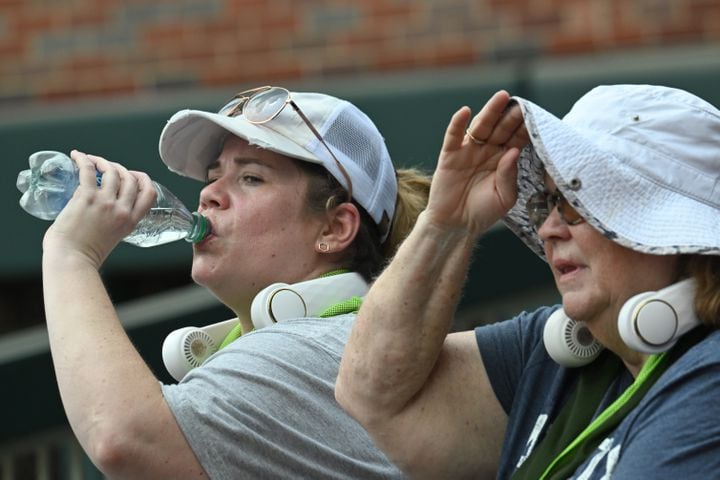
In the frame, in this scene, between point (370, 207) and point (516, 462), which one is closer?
point (516, 462)

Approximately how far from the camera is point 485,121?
2717 mm

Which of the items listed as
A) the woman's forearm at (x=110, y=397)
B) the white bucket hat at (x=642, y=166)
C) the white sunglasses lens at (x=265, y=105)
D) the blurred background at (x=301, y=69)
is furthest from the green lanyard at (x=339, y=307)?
the blurred background at (x=301, y=69)

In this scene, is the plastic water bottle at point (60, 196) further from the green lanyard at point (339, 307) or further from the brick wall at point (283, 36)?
the brick wall at point (283, 36)

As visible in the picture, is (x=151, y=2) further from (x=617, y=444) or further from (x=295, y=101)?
(x=617, y=444)

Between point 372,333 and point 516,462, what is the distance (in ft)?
1.12

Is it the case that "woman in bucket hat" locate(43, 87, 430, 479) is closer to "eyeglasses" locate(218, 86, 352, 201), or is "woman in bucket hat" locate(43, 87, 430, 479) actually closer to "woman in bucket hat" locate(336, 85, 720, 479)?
"eyeglasses" locate(218, 86, 352, 201)

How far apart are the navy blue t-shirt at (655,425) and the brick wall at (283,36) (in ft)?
11.1

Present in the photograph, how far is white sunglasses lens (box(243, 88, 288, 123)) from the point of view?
3545 mm

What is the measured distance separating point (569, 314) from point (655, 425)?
0.29 meters

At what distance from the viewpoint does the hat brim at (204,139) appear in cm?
348

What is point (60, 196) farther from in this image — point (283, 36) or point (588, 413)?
point (283, 36)

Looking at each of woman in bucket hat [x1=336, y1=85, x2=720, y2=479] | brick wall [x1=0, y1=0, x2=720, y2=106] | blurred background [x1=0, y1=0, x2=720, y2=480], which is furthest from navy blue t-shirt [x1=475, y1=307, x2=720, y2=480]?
brick wall [x1=0, y1=0, x2=720, y2=106]

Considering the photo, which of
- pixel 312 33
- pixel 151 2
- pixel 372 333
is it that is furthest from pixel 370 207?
pixel 151 2

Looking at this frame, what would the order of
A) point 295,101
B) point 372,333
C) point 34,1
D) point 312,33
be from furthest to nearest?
point 34,1, point 312,33, point 295,101, point 372,333
